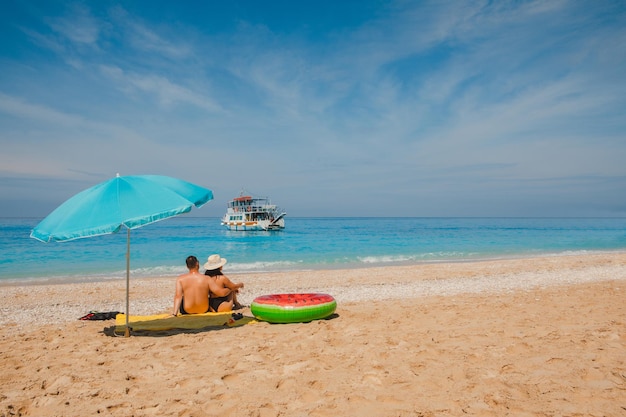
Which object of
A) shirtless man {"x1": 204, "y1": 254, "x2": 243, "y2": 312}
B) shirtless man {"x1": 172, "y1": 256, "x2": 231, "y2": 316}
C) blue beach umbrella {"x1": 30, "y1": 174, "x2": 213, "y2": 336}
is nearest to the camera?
blue beach umbrella {"x1": 30, "y1": 174, "x2": 213, "y2": 336}

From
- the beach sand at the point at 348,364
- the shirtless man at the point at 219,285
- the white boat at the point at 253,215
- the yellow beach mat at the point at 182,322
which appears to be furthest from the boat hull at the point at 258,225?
the yellow beach mat at the point at 182,322

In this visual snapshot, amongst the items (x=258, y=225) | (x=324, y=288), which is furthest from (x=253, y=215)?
(x=324, y=288)

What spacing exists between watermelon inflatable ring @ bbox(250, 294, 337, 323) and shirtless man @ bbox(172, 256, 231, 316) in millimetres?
969

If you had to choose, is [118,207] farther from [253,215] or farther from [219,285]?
[253,215]

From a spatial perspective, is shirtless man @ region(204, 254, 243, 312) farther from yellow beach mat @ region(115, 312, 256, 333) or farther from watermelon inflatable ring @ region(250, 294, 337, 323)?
watermelon inflatable ring @ region(250, 294, 337, 323)

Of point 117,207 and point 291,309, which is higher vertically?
point 117,207


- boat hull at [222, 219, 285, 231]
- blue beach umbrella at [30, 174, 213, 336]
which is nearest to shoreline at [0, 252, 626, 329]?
blue beach umbrella at [30, 174, 213, 336]

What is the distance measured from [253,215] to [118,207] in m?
55.3

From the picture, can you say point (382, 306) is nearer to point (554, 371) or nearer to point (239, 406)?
point (554, 371)

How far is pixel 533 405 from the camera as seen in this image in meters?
3.51

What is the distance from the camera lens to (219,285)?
7445mm

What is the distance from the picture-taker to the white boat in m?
59.4

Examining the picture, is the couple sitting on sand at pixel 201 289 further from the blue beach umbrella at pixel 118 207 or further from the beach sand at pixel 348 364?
the blue beach umbrella at pixel 118 207

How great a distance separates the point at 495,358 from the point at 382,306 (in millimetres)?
4032
